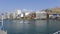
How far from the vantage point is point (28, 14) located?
239 centimetres

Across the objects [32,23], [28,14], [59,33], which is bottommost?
[59,33]

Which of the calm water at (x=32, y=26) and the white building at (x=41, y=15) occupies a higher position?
the white building at (x=41, y=15)

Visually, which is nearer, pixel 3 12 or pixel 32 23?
pixel 3 12

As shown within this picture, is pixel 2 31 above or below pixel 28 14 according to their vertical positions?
below

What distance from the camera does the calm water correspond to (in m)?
2.44

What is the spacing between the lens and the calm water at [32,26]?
2438 millimetres

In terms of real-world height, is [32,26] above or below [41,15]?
below

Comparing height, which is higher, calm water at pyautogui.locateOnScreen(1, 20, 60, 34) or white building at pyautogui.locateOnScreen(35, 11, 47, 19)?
white building at pyautogui.locateOnScreen(35, 11, 47, 19)

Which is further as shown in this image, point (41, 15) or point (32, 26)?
point (32, 26)

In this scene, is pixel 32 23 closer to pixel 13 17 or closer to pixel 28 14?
pixel 28 14

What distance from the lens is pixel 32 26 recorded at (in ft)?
8.27

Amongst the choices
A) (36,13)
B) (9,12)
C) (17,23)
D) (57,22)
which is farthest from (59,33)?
(9,12)

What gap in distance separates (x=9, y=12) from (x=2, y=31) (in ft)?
1.16

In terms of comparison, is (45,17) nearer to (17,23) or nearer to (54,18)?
(54,18)
